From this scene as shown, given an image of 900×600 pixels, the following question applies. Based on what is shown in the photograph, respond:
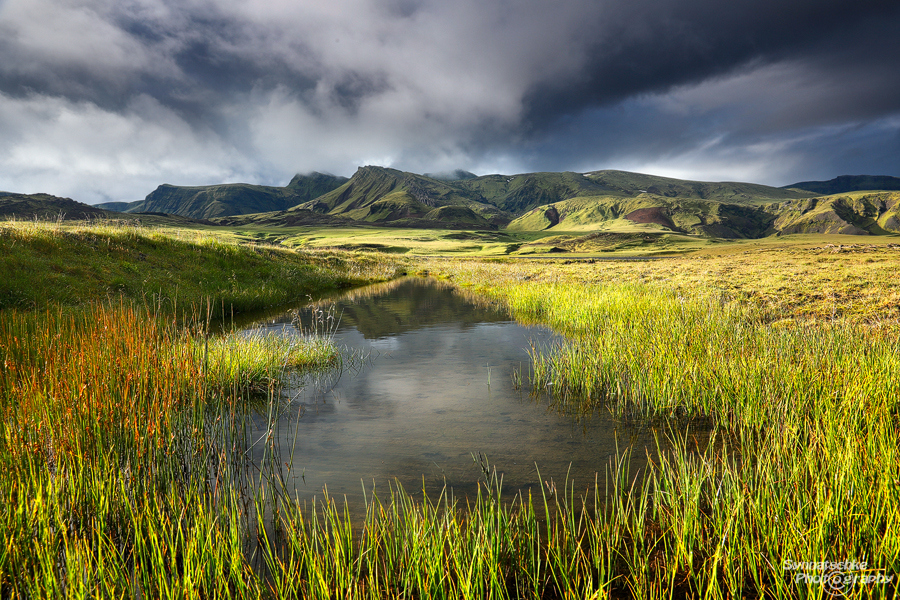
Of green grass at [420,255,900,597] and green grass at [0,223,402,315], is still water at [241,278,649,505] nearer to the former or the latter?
green grass at [420,255,900,597]

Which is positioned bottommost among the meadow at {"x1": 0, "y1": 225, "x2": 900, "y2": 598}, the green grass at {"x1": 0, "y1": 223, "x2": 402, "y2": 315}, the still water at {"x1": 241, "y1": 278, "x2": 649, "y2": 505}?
the still water at {"x1": 241, "y1": 278, "x2": 649, "y2": 505}

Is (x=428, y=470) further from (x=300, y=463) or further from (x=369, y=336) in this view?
(x=369, y=336)

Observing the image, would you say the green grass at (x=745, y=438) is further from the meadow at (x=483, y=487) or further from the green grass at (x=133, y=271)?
the green grass at (x=133, y=271)

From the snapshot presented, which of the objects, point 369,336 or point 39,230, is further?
point 39,230

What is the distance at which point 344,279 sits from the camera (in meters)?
33.7

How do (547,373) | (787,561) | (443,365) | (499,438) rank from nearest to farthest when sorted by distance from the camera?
(787,561) < (499,438) < (547,373) < (443,365)

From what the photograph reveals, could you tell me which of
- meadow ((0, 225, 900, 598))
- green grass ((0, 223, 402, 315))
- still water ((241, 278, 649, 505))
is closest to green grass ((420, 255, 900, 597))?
meadow ((0, 225, 900, 598))

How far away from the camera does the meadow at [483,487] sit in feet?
10.1

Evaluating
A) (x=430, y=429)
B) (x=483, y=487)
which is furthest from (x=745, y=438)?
(x=430, y=429)

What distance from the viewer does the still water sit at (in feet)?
18.2

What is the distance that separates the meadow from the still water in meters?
0.33

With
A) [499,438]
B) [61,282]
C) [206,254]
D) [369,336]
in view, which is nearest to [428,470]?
[499,438]

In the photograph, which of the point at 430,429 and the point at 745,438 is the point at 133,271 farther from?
the point at 745,438

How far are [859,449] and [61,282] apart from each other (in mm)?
19937
